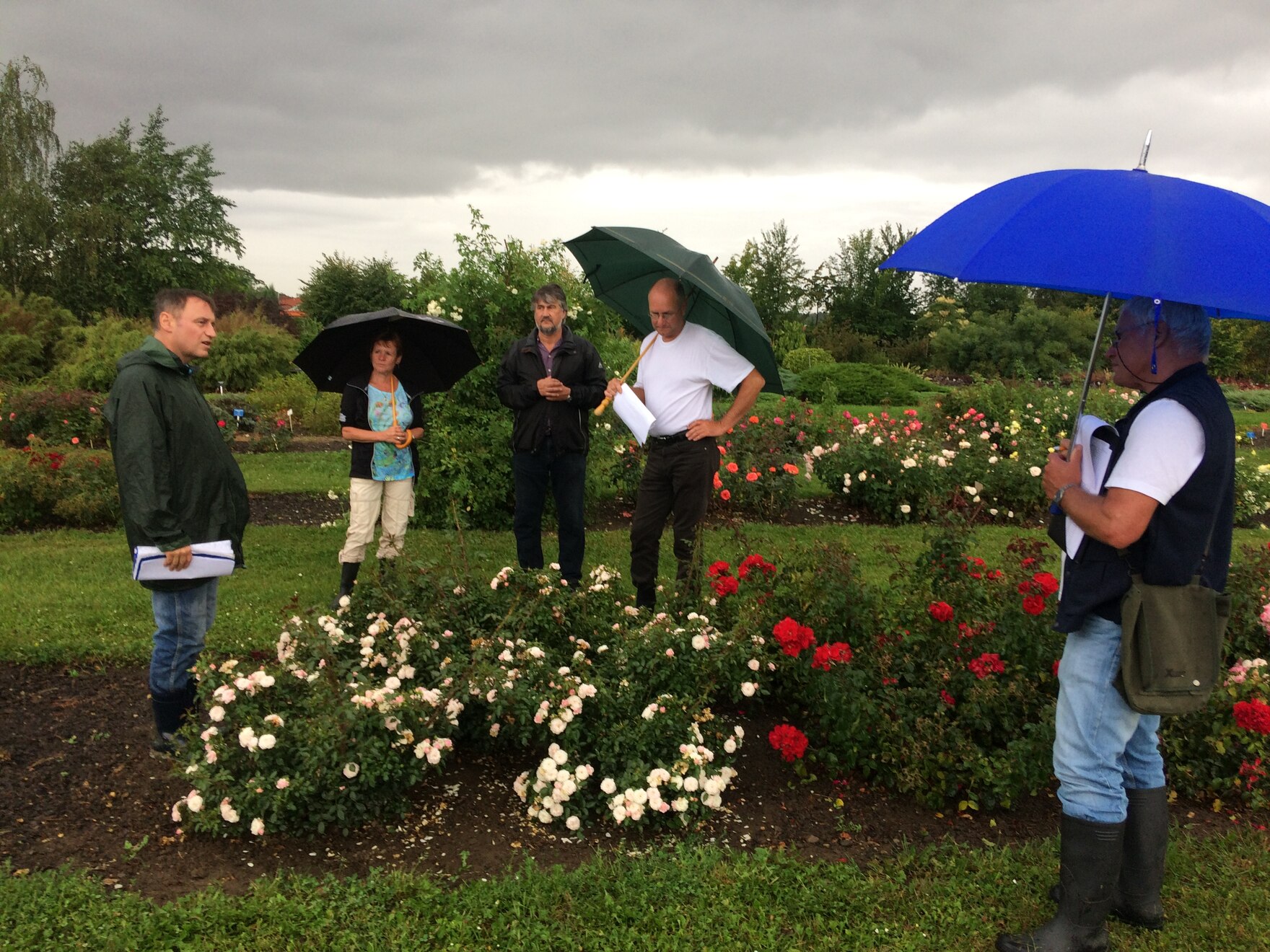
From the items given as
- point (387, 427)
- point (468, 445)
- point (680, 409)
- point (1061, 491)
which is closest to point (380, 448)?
point (387, 427)

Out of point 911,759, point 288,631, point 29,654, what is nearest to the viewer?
point 911,759

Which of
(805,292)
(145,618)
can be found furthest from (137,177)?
(145,618)

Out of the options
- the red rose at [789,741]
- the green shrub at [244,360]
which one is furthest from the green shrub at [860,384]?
the red rose at [789,741]

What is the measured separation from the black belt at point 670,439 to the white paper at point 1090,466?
2.43 metres

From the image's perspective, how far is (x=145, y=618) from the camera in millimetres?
5582

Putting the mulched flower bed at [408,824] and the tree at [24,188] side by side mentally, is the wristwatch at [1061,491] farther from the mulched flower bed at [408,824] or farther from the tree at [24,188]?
the tree at [24,188]

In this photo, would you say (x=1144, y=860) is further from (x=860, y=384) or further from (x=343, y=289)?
(x=343, y=289)

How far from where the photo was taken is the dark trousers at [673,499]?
16.2 ft

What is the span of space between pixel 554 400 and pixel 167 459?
2.41 meters

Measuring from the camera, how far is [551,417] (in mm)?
5512

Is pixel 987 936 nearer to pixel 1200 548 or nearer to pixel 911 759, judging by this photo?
pixel 911 759

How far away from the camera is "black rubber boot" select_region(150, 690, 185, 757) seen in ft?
12.1

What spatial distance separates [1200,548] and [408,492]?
440 cm

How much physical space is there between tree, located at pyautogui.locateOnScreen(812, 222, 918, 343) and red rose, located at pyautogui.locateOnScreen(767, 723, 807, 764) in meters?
30.3
